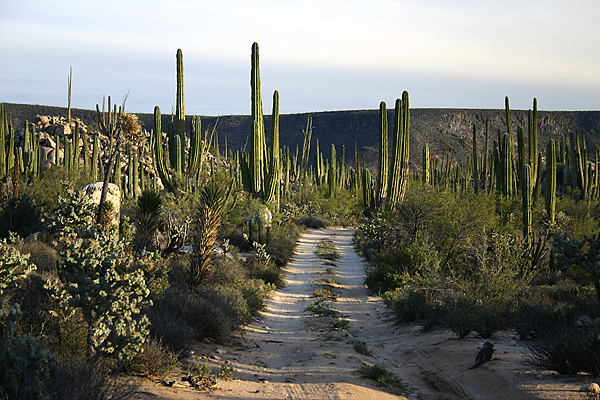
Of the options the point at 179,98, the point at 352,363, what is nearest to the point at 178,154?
the point at 179,98

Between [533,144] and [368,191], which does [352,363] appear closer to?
[533,144]

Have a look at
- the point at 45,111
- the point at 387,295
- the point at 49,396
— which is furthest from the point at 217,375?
the point at 45,111

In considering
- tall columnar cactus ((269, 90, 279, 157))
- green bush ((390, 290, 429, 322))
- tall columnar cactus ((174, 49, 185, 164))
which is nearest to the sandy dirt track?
green bush ((390, 290, 429, 322))

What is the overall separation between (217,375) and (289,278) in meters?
8.43

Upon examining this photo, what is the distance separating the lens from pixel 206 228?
9.39 metres

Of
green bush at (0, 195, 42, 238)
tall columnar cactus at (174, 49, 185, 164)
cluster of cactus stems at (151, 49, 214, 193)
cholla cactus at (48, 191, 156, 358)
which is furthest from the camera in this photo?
tall columnar cactus at (174, 49, 185, 164)

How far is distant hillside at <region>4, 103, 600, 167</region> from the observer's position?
2916 inches

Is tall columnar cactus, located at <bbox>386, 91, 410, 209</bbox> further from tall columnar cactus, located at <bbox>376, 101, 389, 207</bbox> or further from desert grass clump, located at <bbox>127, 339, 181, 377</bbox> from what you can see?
desert grass clump, located at <bbox>127, 339, 181, 377</bbox>

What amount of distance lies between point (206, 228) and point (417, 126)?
70907 millimetres

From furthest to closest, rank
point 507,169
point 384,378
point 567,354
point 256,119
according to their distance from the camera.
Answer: point 256,119, point 507,169, point 384,378, point 567,354

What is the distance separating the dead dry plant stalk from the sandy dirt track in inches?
58.9

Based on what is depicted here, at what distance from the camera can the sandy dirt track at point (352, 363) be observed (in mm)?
5270

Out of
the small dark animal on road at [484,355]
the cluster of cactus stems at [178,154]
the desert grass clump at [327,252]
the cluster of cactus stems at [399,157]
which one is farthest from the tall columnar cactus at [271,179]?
the small dark animal on road at [484,355]

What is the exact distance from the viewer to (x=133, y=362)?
512 cm
